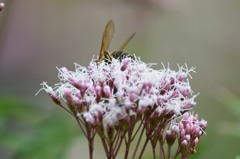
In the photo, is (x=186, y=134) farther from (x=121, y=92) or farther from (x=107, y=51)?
(x=107, y=51)

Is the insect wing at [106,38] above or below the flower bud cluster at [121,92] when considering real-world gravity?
above

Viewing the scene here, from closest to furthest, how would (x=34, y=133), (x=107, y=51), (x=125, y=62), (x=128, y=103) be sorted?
(x=128, y=103) < (x=125, y=62) < (x=107, y=51) < (x=34, y=133)

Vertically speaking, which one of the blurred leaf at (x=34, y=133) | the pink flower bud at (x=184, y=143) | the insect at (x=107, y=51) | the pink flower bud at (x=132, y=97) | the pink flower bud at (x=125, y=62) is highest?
the insect at (x=107, y=51)

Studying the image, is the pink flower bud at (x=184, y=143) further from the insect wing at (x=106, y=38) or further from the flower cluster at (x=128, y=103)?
the insect wing at (x=106, y=38)

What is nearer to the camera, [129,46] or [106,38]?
[106,38]

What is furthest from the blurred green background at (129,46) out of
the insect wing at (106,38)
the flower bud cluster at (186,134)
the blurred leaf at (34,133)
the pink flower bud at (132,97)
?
the pink flower bud at (132,97)

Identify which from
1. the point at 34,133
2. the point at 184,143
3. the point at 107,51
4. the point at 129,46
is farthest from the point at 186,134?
the point at 129,46

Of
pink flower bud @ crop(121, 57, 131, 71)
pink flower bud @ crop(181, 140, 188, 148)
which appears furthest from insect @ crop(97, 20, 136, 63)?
pink flower bud @ crop(181, 140, 188, 148)
